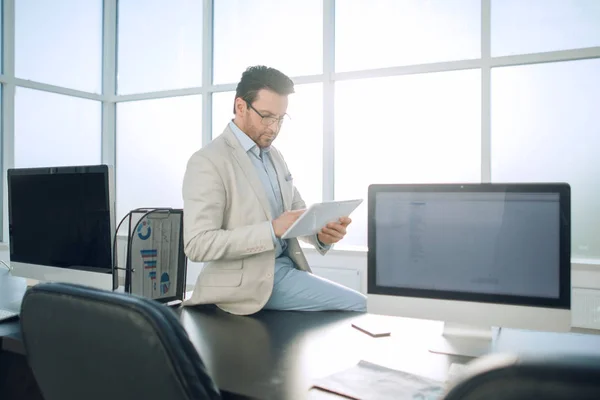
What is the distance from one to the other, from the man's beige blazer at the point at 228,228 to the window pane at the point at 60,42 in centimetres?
366

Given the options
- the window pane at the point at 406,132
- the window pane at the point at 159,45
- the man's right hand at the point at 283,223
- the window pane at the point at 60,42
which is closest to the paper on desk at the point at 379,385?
the man's right hand at the point at 283,223

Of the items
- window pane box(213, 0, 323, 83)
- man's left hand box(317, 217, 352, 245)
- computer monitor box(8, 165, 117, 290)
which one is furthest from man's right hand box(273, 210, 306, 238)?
window pane box(213, 0, 323, 83)

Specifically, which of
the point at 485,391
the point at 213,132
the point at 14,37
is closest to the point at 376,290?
the point at 485,391

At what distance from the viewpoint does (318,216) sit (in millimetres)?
1579

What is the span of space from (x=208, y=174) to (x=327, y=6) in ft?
9.56

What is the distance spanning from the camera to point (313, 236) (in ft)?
6.72

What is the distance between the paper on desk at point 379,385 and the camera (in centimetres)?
93

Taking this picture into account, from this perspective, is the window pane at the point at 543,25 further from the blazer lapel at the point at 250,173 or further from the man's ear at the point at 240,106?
the blazer lapel at the point at 250,173

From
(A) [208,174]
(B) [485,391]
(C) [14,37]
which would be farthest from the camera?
(C) [14,37]

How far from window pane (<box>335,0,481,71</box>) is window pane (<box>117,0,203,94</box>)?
153 cm

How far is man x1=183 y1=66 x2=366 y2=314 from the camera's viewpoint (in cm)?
167

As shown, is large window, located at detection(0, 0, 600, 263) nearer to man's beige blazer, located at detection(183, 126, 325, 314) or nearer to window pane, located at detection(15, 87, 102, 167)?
window pane, located at detection(15, 87, 102, 167)

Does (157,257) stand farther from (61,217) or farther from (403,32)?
(403,32)

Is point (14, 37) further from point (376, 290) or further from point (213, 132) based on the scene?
point (376, 290)
